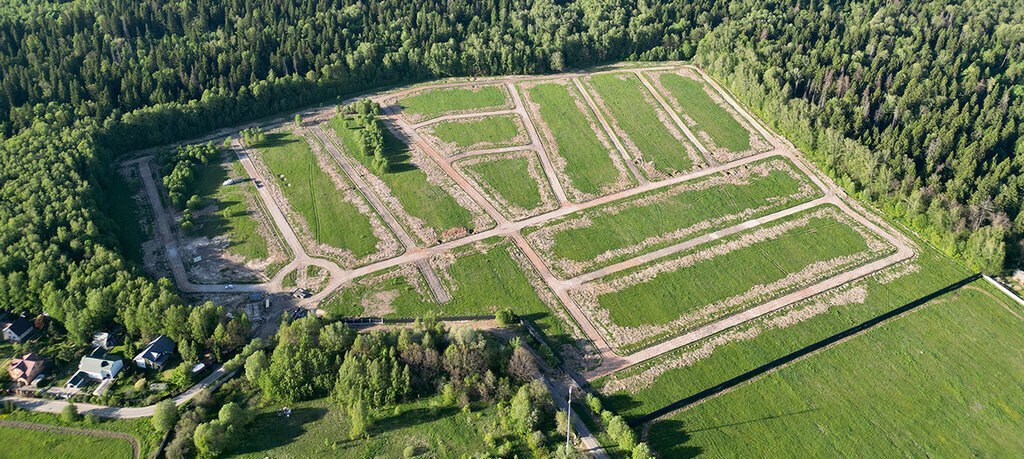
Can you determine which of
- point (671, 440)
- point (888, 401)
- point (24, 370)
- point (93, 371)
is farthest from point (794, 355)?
point (24, 370)

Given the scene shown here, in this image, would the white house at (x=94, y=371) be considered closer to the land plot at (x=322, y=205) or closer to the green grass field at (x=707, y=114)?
the land plot at (x=322, y=205)

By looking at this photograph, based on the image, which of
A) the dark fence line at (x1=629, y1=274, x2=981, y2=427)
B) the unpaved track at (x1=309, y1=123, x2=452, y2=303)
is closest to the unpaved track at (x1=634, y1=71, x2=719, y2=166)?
the dark fence line at (x1=629, y1=274, x2=981, y2=427)

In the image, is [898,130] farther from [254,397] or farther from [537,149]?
[254,397]

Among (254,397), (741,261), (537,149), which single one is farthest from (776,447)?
(537,149)

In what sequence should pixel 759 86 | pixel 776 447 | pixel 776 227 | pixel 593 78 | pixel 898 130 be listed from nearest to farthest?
pixel 776 447 → pixel 776 227 → pixel 898 130 → pixel 759 86 → pixel 593 78

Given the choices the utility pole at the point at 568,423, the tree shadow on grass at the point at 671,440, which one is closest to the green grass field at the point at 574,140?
the tree shadow on grass at the point at 671,440

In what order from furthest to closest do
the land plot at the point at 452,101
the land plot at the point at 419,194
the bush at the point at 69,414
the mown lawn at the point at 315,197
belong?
the land plot at the point at 452,101 < the land plot at the point at 419,194 < the mown lawn at the point at 315,197 < the bush at the point at 69,414
